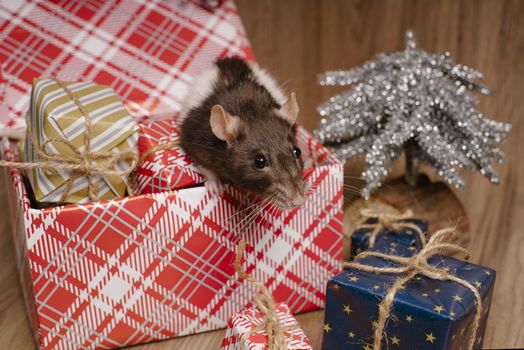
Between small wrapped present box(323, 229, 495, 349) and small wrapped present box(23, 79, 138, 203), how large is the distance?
1.14ft

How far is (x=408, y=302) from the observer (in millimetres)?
760

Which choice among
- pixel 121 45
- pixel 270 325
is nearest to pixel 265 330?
pixel 270 325

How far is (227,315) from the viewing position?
38.5 inches

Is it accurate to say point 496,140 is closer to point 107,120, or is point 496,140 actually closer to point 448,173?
point 448,173

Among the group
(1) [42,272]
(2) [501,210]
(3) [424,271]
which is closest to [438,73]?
(2) [501,210]

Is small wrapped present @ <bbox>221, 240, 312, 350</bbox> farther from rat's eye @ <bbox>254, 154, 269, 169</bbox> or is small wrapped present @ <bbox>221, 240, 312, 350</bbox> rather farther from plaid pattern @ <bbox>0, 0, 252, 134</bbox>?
plaid pattern @ <bbox>0, 0, 252, 134</bbox>

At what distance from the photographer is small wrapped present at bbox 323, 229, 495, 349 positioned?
2.47 feet

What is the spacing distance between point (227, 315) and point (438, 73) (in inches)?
21.4

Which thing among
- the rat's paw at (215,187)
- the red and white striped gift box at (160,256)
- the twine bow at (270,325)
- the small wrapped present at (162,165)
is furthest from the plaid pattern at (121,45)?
the twine bow at (270,325)

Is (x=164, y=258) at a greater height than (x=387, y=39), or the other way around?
(x=387, y=39)

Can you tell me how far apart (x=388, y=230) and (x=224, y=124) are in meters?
0.34

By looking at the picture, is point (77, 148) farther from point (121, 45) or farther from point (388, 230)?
point (388, 230)

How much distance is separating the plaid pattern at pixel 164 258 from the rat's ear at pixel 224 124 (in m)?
0.08

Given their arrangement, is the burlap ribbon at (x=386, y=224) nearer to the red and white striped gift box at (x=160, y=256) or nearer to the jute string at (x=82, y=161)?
the red and white striped gift box at (x=160, y=256)
